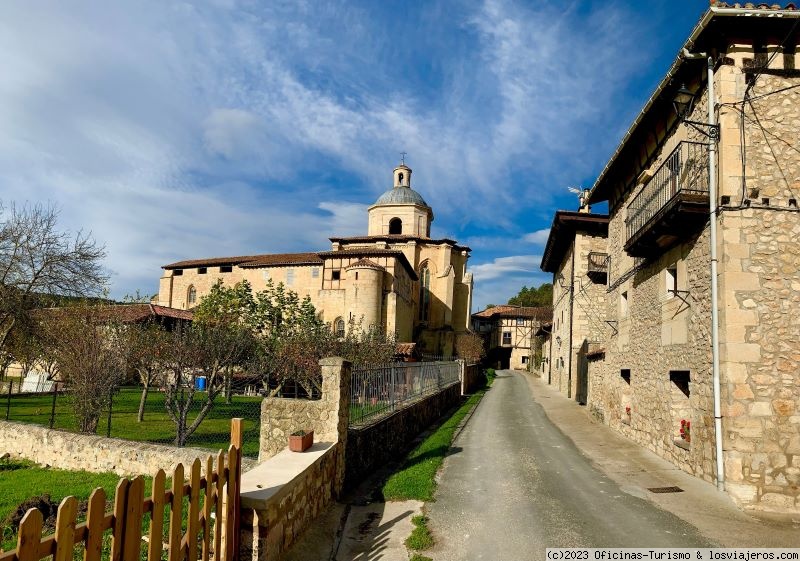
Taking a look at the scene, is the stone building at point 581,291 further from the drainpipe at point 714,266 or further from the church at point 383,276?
the church at point 383,276

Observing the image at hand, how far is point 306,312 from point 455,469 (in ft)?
93.5

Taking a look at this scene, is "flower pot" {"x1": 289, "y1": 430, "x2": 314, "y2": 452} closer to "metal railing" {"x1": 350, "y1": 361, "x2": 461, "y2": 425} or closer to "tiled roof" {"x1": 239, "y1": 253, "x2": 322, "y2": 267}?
"metal railing" {"x1": 350, "y1": 361, "x2": 461, "y2": 425}

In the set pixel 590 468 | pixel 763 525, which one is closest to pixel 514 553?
pixel 763 525

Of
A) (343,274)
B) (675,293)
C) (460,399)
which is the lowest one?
(460,399)

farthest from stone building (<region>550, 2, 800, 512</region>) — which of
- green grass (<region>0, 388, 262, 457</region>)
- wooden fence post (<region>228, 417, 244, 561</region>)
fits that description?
green grass (<region>0, 388, 262, 457</region>)

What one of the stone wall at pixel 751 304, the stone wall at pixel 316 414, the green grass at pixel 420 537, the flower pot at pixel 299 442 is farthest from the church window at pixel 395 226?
the green grass at pixel 420 537

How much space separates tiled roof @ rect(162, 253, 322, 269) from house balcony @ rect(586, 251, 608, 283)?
2755 centimetres

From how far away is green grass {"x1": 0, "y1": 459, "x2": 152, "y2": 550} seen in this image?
838cm

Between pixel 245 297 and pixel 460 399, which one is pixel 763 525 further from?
pixel 245 297

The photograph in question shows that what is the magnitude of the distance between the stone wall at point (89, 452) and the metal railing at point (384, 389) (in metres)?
2.24

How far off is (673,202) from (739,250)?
137 centimetres

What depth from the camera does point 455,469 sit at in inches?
391

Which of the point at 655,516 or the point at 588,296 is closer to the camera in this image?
the point at 655,516

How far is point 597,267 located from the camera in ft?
74.7
